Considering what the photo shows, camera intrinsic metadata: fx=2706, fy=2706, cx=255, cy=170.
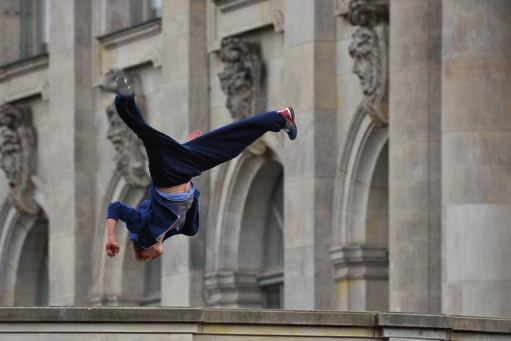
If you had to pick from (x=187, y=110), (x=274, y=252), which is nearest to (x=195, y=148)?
(x=274, y=252)

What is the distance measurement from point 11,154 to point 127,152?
3.70 meters

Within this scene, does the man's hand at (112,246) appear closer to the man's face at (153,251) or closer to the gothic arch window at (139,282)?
the man's face at (153,251)

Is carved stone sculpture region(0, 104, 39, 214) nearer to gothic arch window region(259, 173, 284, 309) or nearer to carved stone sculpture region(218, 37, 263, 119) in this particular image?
gothic arch window region(259, 173, 284, 309)

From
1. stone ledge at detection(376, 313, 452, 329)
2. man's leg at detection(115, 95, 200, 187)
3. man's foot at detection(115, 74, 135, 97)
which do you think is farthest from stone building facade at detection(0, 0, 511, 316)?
man's foot at detection(115, 74, 135, 97)

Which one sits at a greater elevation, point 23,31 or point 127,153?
point 23,31

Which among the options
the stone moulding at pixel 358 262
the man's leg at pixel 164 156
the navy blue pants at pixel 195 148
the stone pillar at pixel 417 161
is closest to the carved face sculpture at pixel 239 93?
the stone moulding at pixel 358 262

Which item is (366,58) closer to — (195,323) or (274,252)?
(274,252)

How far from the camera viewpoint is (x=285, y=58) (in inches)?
1515

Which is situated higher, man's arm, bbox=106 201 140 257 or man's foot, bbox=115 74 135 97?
man's foot, bbox=115 74 135 97

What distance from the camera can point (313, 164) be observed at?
1480 inches

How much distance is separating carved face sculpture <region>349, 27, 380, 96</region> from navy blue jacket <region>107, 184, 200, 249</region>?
14469 mm

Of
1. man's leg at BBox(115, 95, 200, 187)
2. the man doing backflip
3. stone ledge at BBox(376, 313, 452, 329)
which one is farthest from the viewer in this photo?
stone ledge at BBox(376, 313, 452, 329)

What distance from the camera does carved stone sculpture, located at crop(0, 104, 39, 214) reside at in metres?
46.1

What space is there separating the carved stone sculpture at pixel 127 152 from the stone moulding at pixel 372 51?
7.51 metres
